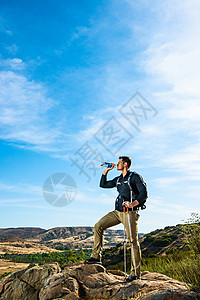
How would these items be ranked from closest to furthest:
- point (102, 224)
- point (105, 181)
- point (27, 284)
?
point (102, 224) < point (105, 181) < point (27, 284)

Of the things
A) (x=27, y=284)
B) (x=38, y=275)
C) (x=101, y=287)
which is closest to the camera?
(x=101, y=287)

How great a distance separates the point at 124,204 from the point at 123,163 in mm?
1236

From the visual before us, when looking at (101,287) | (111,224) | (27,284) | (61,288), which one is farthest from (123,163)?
(27,284)

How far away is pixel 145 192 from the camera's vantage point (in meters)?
7.00

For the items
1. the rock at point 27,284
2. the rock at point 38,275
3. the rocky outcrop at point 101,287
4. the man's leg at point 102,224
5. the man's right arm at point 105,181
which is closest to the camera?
the rocky outcrop at point 101,287

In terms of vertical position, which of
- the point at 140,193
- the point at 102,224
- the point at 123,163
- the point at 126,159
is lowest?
the point at 102,224

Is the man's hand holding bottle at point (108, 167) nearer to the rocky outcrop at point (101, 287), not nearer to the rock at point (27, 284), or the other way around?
the rocky outcrop at point (101, 287)

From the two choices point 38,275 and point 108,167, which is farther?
point 38,275

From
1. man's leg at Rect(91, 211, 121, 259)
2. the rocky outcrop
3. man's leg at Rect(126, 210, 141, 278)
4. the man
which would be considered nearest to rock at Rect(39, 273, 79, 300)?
the rocky outcrop

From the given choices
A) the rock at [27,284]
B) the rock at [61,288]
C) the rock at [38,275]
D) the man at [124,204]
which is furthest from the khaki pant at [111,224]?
the rock at [27,284]

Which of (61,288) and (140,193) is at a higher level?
(140,193)

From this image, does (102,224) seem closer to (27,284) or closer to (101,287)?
(101,287)

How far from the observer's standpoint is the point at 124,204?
702 cm

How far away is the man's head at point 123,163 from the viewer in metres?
7.64
